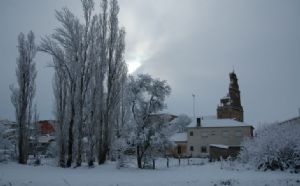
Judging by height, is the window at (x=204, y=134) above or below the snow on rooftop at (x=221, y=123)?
below

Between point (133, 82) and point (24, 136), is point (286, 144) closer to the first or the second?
point (133, 82)

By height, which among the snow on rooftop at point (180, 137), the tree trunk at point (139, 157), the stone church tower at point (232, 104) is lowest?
the tree trunk at point (139, 157)

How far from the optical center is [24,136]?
1347 inches

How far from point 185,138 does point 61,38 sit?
160ft

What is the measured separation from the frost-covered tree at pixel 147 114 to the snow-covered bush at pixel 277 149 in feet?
25.6

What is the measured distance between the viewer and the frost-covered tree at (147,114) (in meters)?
29.7

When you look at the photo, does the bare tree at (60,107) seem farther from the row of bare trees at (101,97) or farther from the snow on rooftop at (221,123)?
the snow on rooftop at (221,123)

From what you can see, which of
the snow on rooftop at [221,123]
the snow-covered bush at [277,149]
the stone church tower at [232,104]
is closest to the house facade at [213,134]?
the snow on rooftop at [221,123]

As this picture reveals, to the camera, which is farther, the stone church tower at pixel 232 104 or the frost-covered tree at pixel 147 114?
the stone church tower at pixel 232 104

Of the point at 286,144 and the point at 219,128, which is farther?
the point at 219,128

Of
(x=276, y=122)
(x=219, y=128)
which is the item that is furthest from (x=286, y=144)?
(x=219, y=128)

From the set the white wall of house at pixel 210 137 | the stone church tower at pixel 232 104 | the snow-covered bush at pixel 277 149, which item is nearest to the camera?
the snow-covered bush at pixel 277 149

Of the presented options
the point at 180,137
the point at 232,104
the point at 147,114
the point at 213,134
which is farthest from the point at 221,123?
the point at 147,114

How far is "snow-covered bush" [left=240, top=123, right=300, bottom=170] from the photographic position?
26.2 m
